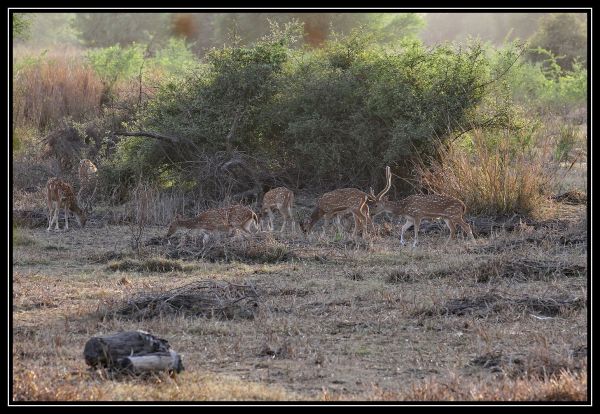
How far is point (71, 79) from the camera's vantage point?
86.7 ft

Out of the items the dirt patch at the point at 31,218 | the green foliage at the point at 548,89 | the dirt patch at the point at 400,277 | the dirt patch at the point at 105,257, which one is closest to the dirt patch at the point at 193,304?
the dirt patch at the point at 400,277

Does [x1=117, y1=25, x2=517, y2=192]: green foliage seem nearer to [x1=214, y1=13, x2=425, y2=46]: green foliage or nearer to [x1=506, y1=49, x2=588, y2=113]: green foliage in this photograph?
[x1=506, y1=49, x2=588, y2=113]: green foliage

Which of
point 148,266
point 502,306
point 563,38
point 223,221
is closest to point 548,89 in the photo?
point 563,38

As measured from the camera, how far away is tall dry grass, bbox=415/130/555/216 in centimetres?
1627

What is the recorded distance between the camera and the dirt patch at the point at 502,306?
9.70 metres

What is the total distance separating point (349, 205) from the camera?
15742 mm

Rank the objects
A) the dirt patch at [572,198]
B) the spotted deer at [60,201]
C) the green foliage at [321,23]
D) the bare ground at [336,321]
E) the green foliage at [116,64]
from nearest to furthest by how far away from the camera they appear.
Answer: the bare ground at [336,321] < the spotted deer at [60,201] < the dirt patch at [572,198] < the green foliage at [116,64] < the green foliage at [321,23]

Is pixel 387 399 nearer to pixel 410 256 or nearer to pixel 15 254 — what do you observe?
pixel 410 256

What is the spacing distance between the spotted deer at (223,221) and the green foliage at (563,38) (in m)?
25.4

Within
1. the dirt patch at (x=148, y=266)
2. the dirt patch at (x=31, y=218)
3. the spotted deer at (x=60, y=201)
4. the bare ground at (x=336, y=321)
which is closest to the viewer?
the bare ground at (x=336, y=321)

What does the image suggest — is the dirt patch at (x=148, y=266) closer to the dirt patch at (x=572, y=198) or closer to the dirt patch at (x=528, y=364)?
the dirt patch at (x=528, y=364)

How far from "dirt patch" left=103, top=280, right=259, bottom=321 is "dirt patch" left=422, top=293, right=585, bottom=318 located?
5.78 feet

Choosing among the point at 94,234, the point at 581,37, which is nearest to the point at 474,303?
the point at 94,234

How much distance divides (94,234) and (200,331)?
736 centimetres
